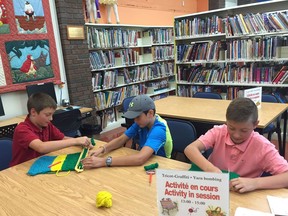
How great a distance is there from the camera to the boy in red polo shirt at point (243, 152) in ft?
3.58

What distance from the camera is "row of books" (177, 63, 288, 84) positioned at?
363cm

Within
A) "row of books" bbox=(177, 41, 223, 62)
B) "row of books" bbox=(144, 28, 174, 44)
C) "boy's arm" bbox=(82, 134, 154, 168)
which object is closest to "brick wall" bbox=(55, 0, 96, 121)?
"row of books" bbox=(177, 41, 223, 62)

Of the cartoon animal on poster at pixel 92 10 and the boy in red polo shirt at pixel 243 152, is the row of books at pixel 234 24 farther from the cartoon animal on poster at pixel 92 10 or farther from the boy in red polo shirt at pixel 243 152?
the boy in red polo shirt at pixel 243 152

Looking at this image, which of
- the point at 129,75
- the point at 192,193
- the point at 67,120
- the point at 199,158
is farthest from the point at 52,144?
the point at 129,75

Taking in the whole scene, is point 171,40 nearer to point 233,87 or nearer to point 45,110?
point 233,87

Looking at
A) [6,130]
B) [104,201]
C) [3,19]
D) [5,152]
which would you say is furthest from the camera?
[3,19]

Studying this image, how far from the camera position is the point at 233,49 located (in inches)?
154

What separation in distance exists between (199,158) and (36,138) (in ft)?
3.55

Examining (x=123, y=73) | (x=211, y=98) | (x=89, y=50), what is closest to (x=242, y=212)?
(x=211, y=98)

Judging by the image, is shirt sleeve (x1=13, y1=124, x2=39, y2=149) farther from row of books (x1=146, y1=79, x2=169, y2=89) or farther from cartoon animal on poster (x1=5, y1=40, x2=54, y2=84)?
row of books (x1=146, y1=79, x2=169, y2=89)

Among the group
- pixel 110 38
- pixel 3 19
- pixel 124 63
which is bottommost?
pixel 124 63

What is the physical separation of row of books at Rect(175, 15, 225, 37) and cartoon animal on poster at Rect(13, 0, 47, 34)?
7.57 ft

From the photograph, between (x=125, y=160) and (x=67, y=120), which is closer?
(x=125, y=160)

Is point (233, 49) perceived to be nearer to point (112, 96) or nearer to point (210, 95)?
point (210, 95)
